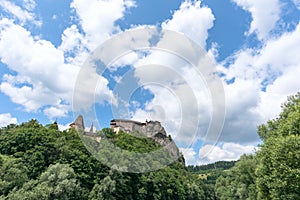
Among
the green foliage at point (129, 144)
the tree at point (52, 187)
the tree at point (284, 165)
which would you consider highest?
the green foliage at point (129, 144)

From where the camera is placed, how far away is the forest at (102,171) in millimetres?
17391

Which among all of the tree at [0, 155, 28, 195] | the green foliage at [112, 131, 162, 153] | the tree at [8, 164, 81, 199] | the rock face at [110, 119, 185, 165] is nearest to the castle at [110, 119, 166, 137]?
the rock face at [110, 119, 185, 165]

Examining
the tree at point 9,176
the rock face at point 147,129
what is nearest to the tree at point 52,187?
the tree at point 9,176

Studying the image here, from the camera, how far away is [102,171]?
41625 millimetres

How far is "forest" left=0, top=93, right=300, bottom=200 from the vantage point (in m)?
17.4

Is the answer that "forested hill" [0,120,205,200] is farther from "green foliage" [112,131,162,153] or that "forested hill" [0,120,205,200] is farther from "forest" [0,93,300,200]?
"green foliage" [112,131,162,153]

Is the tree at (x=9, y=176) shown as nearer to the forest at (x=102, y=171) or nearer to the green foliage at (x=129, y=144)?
the forest at (x=102, y=171)

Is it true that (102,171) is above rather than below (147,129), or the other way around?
below

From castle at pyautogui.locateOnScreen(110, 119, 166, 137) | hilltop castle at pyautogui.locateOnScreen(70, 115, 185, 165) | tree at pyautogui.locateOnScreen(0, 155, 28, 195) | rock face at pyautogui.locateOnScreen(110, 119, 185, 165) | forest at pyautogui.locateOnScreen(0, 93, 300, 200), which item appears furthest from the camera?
castle at pyautogui.locateOnScreen(110, 119, 166, 137)

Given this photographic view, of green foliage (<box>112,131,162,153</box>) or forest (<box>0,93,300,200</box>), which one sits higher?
green foliage (<box>112,131,162,153</box>)

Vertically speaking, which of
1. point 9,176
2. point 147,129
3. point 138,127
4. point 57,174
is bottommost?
point 9,176

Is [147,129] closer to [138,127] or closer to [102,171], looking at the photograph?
[138,127]

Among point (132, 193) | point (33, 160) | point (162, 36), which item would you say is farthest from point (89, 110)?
point (132, 193)

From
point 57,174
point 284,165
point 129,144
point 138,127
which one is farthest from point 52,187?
point 138,127
